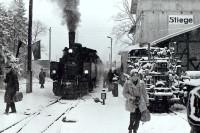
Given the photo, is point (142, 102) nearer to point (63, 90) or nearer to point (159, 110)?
point (159, 110)

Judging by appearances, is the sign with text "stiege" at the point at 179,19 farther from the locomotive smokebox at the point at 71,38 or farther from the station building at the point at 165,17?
the locomotive smokebox at the point at 71,38

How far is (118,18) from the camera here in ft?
230

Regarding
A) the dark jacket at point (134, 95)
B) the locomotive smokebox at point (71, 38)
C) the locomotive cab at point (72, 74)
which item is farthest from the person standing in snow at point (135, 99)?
the locomotive smokebox at point (71, 38)

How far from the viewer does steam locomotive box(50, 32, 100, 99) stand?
25286 millimetres

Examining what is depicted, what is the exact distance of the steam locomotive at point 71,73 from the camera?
83.0ft

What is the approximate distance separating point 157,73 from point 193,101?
1321 centimetres

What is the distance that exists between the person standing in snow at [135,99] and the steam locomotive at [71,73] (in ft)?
48.4

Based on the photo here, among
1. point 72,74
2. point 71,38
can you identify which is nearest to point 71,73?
point 72,74

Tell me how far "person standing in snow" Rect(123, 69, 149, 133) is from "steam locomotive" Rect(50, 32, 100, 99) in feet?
48.4

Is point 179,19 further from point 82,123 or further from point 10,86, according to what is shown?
point 82,123

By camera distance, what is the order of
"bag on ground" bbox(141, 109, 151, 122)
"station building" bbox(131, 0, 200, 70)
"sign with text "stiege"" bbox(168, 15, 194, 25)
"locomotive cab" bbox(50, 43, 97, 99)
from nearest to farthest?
"bag on ground" bbox(141, 109, 151, 122)
"locomotive cab" bbox(50, 43, 97, 99)
"station building" bbox(131, 0, 200, 70)
"sign with text "stiege"" bbox(168, 15, 194, 25)

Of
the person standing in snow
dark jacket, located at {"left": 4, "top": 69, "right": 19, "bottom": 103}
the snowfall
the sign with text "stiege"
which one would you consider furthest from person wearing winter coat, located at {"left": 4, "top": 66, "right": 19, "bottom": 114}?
the sign with text "stiege"

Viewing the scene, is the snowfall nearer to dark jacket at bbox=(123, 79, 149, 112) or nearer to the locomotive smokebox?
dark jacket at bbox=(123, 79, 149, 112)

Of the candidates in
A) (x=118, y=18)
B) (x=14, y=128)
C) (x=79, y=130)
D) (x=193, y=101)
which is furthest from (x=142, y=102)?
(x=118, y=18)
